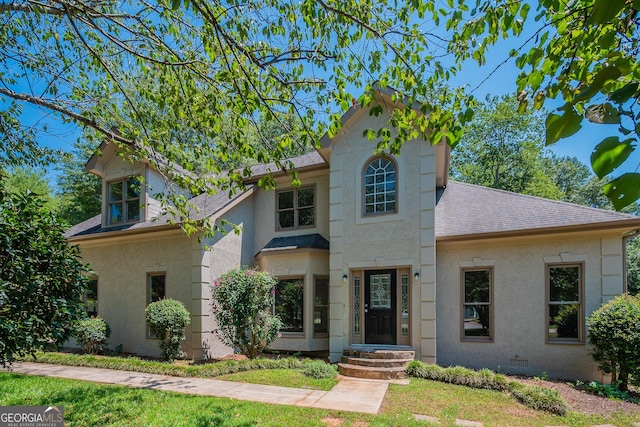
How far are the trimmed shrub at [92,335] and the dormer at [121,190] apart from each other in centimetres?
330

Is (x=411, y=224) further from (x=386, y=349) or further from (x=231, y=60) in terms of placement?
(x=231, y=60)

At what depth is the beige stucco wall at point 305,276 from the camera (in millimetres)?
Result: 11406

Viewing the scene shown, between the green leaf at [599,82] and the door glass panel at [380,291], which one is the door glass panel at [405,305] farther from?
the green leaf at [599,82]

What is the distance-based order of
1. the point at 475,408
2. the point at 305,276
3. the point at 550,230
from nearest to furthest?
1. the point at 475,408
2. the point at 550,230
3. the point at 305,276

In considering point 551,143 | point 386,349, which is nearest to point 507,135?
point 386,349

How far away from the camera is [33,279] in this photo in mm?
5309

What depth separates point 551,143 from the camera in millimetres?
1312

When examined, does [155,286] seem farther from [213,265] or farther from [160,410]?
[160,410]

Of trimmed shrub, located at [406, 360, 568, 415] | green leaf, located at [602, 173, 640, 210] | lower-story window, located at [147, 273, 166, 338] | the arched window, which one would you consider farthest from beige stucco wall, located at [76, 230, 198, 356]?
green leaf, located at [602, 173, 640, 210]

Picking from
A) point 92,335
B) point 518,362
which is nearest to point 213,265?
point 92,335

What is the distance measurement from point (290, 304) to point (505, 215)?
6919 mm

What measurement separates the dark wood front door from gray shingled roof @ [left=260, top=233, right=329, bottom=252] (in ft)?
5.91

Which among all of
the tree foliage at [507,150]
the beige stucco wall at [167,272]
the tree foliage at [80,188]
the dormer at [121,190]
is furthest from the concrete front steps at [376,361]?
the tree foliage at [80,188]

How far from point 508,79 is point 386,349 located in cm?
733
